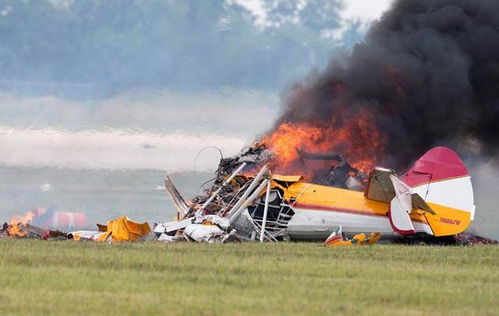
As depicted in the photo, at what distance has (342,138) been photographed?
45.5 metres

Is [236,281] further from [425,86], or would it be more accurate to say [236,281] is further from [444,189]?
[425,86]

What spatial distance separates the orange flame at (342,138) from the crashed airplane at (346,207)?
5371 millimetres

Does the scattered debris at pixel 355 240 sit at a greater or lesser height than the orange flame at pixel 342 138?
lesser

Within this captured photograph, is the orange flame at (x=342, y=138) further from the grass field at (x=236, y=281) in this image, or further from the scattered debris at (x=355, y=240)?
the grass field at (x=236, y=281)

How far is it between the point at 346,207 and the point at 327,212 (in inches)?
29.8

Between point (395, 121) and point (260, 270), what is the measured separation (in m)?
23.9

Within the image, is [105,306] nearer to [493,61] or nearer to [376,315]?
[376,315]

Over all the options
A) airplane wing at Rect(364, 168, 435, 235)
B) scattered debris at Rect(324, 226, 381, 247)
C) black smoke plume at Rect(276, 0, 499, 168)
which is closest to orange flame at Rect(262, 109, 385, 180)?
black smoke plume at Rect(276, 0, 499, 168)

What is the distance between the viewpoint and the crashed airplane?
37.4 metres

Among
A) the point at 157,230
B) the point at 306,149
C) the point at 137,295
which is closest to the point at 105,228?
the point at 157,230

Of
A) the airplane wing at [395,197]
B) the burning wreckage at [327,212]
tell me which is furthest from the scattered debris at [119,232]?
the airplane wing at [395,197]

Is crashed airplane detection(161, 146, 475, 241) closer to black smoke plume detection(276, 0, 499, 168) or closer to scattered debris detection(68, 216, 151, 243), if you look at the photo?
scattered debris detection(68, 216, 151, 243)

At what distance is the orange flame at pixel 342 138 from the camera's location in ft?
147

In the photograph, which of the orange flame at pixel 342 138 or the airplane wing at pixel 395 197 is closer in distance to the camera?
the airplane wing at pixel 395 197
